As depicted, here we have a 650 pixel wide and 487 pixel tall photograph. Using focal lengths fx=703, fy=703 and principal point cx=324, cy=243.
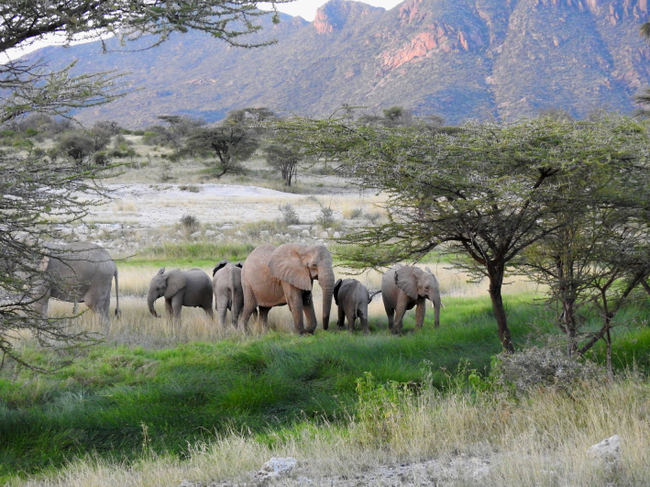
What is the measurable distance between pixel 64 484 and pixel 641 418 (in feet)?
18.0

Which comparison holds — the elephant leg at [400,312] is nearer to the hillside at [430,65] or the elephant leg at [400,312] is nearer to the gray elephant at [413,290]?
the gray elephant at [413,290]

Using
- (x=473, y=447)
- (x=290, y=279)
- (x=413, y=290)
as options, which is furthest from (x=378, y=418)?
(x=413, y=290)

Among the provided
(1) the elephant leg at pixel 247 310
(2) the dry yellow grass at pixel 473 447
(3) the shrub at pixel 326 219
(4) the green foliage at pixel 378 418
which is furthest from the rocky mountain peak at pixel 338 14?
(2) the dry yellow grass at pixel 473 447

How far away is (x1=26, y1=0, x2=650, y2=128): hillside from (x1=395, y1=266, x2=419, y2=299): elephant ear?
63417 millimetres

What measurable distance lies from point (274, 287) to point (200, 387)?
4.48 meters

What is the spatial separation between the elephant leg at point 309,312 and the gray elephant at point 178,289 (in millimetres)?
2861

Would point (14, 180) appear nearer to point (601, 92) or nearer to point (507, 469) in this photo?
point (507, 469)

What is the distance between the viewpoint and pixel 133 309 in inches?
633

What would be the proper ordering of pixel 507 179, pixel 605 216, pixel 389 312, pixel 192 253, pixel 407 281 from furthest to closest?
pixel 192 253, pixel 389 312, pixel 407 281, pixel 605 216, pixel 507 179

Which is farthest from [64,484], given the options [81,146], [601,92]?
[601,92]

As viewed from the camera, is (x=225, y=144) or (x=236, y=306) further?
(x=225, y=144)

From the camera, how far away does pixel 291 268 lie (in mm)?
13555

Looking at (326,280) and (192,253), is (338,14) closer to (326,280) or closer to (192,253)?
(192,253)

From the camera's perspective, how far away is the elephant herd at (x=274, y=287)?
44.0ft
